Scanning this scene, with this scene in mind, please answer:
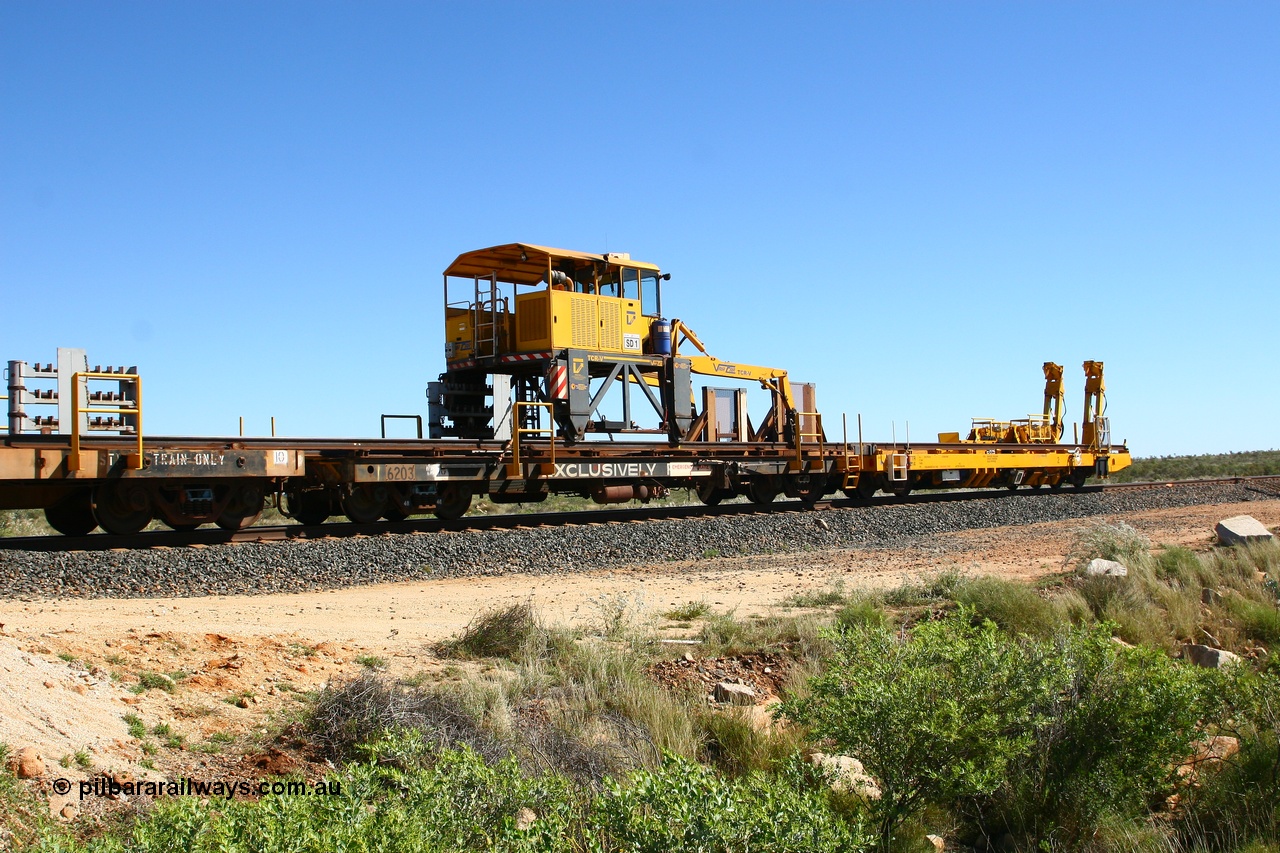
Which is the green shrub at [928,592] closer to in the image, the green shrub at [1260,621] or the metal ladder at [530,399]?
the green shrub at [1260,621]

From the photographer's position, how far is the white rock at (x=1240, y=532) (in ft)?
46.8

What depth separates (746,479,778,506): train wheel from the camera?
20188mm

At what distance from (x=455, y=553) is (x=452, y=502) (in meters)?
2.54

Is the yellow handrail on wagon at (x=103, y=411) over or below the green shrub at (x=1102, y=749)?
over

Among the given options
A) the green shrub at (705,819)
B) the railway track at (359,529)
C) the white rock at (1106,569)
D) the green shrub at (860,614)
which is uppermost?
the railway track at (359,529)

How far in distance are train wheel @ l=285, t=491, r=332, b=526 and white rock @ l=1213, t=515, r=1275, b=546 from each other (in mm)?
13024

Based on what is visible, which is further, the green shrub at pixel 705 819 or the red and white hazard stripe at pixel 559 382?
the red and white hazard stripe at pixel 559 382

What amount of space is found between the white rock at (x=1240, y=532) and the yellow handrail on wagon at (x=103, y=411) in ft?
47.7

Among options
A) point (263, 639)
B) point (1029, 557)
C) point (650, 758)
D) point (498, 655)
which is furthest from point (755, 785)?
point (1029, 557)

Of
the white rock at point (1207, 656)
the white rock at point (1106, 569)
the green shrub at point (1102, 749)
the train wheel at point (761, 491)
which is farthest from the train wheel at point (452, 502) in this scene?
the green shrub at point (1102, 749)

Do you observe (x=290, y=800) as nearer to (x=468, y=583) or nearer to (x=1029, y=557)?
(x=468, y=583)

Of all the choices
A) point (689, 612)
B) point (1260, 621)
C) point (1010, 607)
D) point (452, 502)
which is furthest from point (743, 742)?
point (452, 502)

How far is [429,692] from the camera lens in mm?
6137

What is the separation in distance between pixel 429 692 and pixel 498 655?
1.44m
